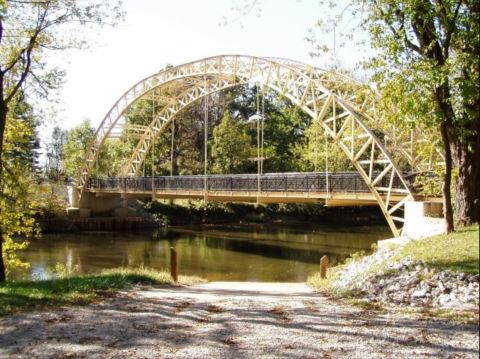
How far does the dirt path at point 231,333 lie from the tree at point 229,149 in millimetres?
38583

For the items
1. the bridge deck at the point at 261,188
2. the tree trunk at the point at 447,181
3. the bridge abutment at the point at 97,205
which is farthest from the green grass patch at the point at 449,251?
the bridge abutment at the point at 97,205

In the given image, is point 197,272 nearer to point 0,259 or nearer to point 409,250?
point 0,259

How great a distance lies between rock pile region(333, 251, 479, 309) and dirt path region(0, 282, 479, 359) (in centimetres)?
56

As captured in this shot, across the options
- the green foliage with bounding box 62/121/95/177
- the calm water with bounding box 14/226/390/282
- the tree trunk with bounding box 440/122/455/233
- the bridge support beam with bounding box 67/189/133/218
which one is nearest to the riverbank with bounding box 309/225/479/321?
the tree trunk with bounding box 440/122/455/233

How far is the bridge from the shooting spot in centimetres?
2048

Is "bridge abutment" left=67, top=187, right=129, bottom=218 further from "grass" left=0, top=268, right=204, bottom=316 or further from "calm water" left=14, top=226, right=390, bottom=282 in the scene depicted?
"grass" left=0, top=268, right=204, bottom=316

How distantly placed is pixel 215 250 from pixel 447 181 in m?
20.8

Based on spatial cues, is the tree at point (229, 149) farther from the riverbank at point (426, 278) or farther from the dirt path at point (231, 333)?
→ the dirt path at point (231, 333)

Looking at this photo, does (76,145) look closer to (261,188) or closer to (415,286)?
(261,188)

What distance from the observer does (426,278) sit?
24.7 ft

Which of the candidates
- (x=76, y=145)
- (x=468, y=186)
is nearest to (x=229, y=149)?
(x=76, y=145)

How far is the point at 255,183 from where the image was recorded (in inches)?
1160

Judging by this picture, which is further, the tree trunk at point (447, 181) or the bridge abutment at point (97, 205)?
the bridge abutment at point (97, 205)

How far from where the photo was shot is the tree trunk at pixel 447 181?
404 inches
